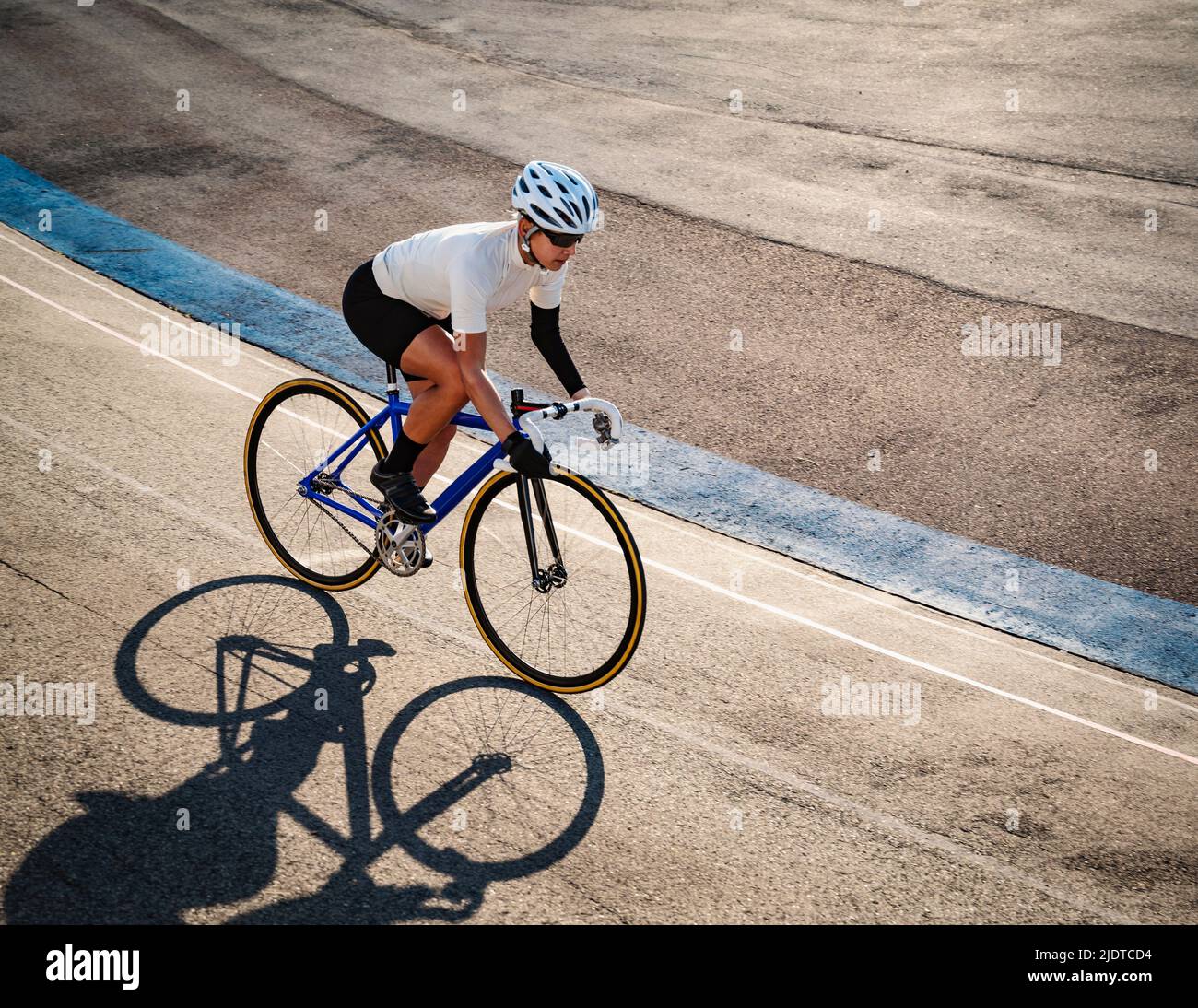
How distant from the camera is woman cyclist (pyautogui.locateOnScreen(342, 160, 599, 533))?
177 inches

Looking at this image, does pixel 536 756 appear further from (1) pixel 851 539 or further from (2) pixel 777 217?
(2) pixel 777 217

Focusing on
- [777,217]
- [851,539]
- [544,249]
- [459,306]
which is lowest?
[851,539]

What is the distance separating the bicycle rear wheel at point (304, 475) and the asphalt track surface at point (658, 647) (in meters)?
0.18

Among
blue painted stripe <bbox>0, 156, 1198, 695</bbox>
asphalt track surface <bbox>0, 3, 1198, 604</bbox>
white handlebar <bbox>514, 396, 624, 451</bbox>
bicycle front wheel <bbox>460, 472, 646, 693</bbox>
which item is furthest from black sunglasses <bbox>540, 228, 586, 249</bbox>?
asphalt track surface <bbox>0, 3, 1198, 604</bbox>

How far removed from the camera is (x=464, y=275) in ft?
14.7

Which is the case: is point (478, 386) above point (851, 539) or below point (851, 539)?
above

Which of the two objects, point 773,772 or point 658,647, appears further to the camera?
point 658,647

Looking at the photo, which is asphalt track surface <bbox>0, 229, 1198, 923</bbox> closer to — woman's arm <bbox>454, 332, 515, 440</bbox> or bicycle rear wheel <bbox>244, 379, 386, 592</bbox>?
bicycle rear wheel <bbox>244, 379, 386, 592</bbox>

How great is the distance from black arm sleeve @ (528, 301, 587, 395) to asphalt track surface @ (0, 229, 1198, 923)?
4.65 ft

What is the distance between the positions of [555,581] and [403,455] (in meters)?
0.90

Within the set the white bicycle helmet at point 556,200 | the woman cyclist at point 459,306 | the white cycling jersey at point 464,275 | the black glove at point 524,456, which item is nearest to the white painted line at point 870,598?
the woman cyclist at point 459,306

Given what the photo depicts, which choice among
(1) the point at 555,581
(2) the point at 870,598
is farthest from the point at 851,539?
(1) the point at 555,581

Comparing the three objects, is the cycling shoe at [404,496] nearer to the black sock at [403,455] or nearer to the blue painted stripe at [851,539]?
the black sock at [403,455]

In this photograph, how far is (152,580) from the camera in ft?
18.5
